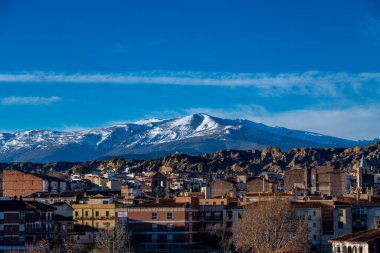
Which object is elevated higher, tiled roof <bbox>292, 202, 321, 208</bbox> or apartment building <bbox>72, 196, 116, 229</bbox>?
tiled roof <bbox>292, 202, 321, 208</bbox>

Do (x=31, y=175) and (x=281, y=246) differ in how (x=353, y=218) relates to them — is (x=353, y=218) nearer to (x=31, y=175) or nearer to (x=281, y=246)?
(x=281, y=246)

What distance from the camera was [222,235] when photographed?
10412 cm

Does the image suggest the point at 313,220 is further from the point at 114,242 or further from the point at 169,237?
the point at 114,242

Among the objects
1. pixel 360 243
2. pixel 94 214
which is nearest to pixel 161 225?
pixel 94 214

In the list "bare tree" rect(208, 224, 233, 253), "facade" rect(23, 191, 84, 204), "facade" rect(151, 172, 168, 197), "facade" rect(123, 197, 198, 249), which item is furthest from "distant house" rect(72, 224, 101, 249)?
"facade" rect(151, 172, 168, 197)

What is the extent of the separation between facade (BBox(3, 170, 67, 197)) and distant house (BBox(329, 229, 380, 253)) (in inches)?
4193

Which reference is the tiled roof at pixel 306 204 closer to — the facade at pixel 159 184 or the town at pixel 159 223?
the town at pixel 159 223

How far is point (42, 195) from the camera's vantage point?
137875mm

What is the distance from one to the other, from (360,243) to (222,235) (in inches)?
1704

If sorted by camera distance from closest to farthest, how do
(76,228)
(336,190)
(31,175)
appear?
(76,228), (336,190), (31,175)

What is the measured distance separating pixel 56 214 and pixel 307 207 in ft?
89.6

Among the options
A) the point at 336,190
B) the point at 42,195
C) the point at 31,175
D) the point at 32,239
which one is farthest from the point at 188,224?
the point at 31,175

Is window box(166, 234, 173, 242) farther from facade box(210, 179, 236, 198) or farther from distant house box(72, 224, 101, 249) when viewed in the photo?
facade box(210, 179, 236, 198)

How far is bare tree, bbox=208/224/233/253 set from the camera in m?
100
